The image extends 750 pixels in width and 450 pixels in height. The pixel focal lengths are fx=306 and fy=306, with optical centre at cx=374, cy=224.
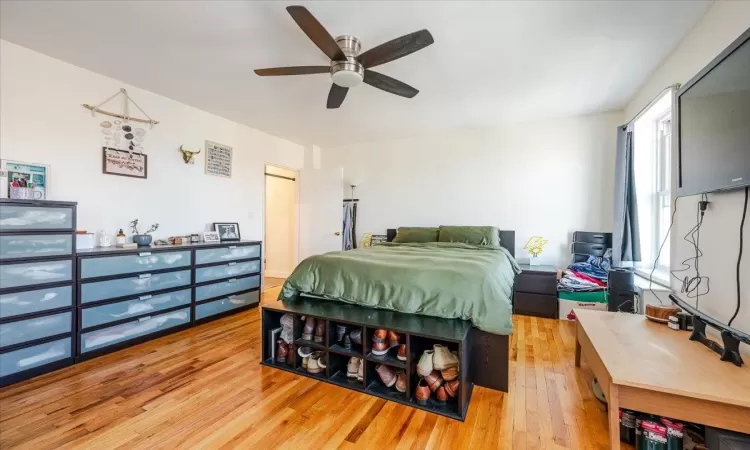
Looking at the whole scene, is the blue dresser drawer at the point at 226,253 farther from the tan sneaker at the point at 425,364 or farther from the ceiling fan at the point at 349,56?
the tan sneaker at the point at 425,364

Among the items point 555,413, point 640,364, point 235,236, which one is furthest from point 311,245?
point 640,364

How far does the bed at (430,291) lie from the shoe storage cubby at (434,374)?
19cm

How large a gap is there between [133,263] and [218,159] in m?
1.67

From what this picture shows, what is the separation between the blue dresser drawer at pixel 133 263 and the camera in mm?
2325

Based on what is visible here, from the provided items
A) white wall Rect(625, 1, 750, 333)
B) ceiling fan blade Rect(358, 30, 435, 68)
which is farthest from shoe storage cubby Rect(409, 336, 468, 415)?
ceiling fan blade Rect(358, 30, 435, 68)

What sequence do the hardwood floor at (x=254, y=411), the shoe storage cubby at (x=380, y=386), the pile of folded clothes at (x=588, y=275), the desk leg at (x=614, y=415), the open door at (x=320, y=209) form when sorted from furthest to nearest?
the open door at (x=320, y=209)
the pile of folded clothes at (x=588, y=275)
the shoe storage cubby at (x=380, y=386)
the hardwood floor at (x=254, y=411)
the desk leg at (x=614, y=415)

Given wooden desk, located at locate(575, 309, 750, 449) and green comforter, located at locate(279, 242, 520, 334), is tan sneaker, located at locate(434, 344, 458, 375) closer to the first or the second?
green comforter, located at locate(279, 242, 520, 334)

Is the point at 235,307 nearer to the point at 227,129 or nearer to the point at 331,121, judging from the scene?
the point at 227,129

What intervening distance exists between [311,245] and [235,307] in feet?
5.46

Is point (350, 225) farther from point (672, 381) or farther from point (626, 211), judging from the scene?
point (672, 381)

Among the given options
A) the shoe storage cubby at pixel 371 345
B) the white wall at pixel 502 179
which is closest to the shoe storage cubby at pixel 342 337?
the shoe storage cubby at pixel 371 345

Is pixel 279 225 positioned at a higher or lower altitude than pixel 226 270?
higher

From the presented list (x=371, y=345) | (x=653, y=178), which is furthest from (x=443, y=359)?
(x=653, y=178)

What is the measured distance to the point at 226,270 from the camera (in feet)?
11.0
